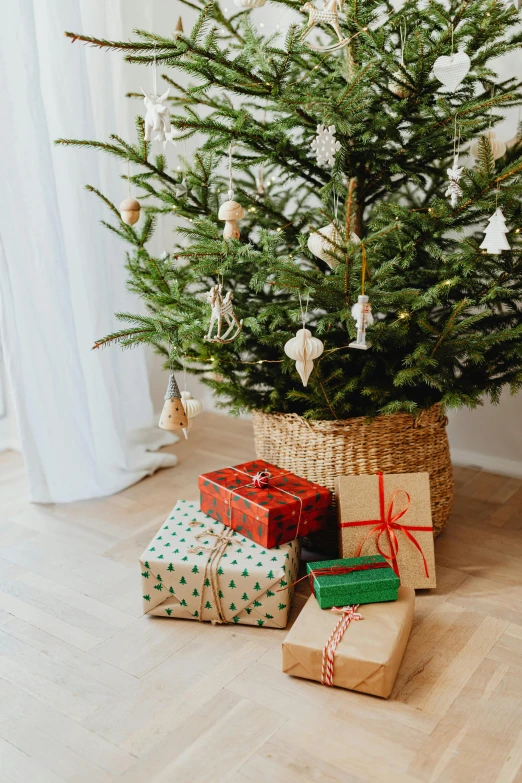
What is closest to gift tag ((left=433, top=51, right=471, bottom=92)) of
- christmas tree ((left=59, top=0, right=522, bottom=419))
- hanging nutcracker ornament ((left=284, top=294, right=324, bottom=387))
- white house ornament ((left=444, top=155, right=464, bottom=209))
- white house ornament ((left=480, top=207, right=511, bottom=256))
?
christmas tree ((left=59, top=0, right=522, bottom=419))

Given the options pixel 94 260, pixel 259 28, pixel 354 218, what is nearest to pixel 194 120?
pixel 354 218

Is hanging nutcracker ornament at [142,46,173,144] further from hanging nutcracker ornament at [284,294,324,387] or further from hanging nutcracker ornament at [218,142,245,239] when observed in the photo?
hanging nutcracker ornament at [284,294,324,387]

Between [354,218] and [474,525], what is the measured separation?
886mm

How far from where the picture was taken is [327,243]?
1.35m

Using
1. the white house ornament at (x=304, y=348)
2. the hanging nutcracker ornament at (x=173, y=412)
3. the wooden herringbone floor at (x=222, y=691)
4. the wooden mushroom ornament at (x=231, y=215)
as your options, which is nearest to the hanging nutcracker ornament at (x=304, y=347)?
the white house ornament at (x=304, y=348)

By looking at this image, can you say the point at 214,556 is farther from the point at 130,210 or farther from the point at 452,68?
the point at 452,68

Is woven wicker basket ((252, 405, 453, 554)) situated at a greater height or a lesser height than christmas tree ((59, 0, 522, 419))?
lesser

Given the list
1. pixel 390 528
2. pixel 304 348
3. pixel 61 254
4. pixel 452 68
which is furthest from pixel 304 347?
pixel 61 254

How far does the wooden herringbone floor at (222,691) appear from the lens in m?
1.11

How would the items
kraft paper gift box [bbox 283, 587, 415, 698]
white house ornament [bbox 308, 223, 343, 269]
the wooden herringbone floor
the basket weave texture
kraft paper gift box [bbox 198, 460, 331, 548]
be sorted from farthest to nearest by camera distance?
the basket weave texture → kraft paper gift box [bbox 198, 460, 331, 548] → white house ornament [bbox 308, 223, 343, 269] → kraft paper gift box [bbox 283, 587, 415, 698] → the wooden herringbone floor

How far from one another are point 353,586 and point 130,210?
0.95 metres

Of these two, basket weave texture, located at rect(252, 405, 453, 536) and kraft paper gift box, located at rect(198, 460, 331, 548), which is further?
basket weave texture, located at rect(252, 405, 453, 536)

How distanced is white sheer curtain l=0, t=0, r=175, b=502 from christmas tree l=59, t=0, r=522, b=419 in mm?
363

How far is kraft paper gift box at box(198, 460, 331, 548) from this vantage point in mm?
1479
